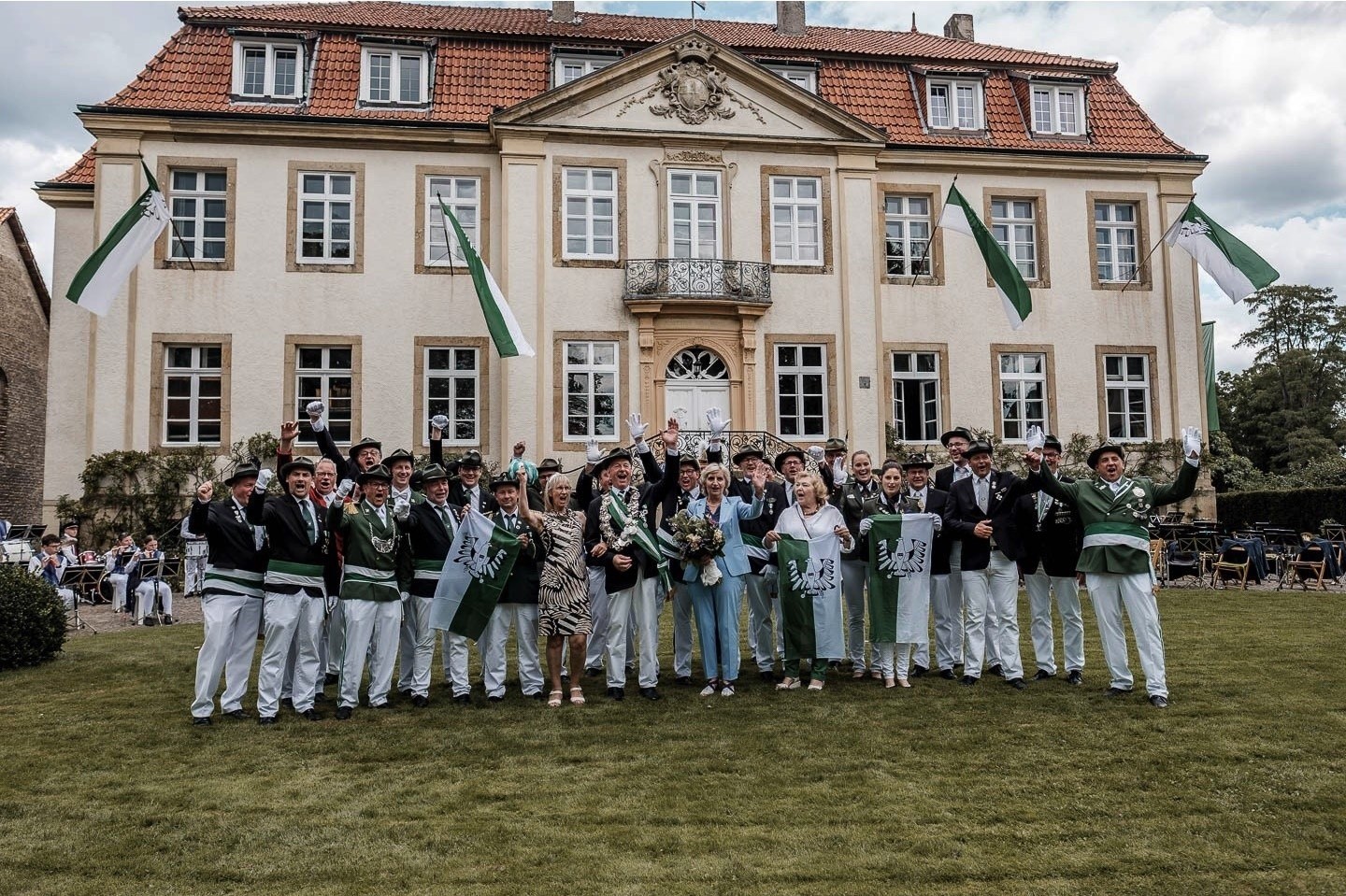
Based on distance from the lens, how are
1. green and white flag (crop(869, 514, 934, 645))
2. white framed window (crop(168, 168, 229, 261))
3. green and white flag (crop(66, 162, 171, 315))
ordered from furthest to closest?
white framed window (crop(168, 168, 229, 261)) → green and white flag (crop(66, 162, 171, 315)) → green and white flag (crop(869, 514, 934, 645))

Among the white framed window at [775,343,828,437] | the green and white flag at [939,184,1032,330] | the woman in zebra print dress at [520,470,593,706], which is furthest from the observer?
the white framed window at [775,343,828,437]

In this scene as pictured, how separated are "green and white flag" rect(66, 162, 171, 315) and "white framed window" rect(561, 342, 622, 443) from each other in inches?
343

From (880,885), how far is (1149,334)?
70.1ft

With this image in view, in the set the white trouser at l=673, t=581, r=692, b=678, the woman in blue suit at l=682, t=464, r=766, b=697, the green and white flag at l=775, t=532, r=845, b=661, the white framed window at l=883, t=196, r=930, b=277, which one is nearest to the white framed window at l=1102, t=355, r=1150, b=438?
the white framed window at l=883, t=196, r=930, b=277

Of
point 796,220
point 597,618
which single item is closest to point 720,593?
point 597,618

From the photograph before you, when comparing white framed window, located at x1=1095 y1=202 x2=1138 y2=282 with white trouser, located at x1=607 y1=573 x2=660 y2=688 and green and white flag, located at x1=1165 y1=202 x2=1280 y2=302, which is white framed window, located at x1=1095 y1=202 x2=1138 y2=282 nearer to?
green and white flag, located at x1=1165 y1=202 x2=1280 y2=302

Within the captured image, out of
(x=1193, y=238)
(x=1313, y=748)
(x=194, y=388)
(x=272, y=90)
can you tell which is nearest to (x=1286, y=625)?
(x=1313, y=748)

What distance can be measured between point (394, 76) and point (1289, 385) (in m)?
46.2

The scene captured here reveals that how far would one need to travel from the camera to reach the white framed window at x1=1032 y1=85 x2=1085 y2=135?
2302cm

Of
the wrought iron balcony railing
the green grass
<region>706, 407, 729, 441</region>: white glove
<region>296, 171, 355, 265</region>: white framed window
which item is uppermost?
<region>296, 171, 355, 265</region>: white framed window

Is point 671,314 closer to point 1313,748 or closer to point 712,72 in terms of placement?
point 712,72

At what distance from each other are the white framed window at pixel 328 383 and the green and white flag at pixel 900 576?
47.4 ft

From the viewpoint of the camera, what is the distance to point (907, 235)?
867 inches

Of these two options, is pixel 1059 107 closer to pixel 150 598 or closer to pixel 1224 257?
pixel 1224 257
